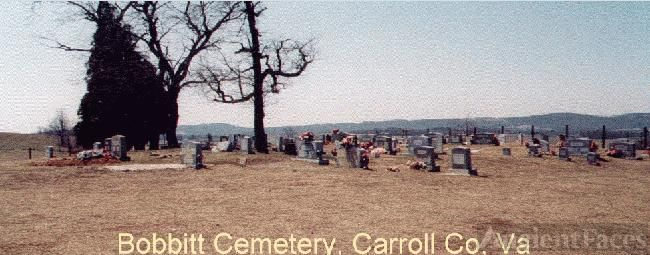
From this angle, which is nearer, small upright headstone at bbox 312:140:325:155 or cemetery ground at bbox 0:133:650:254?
cemetery ground at bbox 0:133:650:254

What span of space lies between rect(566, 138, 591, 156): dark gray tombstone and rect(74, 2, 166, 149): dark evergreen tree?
83.1 feet

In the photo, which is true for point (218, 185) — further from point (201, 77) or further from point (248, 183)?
point (201, 77)

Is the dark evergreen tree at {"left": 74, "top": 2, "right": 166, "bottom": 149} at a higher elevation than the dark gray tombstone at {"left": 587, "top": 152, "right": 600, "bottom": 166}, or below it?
higher

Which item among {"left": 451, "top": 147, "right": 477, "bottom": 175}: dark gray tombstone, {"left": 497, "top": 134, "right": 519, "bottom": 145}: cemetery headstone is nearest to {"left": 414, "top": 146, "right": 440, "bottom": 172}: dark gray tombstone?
{"left": 451, "top": 147, "right": 477, "bottom": 175}: dark gray tombstone

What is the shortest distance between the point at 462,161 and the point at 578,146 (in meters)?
9.97

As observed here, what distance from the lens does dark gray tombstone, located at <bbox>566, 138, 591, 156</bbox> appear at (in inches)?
847

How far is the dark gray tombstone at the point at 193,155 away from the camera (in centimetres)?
1667

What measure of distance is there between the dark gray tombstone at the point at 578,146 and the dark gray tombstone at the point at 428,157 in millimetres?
9446

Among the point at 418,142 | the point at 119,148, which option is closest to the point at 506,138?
the point at 418,142

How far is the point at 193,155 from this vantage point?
1684 centimetres

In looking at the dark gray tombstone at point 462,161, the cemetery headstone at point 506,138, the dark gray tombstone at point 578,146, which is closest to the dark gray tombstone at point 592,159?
the dark gray tombstone at point 578,146

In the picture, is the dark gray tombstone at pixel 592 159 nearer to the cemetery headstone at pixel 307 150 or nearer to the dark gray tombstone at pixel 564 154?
the dark gray tombstone at pixel 564 154

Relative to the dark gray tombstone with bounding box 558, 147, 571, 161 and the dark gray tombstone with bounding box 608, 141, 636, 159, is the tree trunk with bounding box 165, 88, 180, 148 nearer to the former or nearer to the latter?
the dark gray tombstone with bounding box 558, 147, 571, 161

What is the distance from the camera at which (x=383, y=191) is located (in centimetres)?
1110
